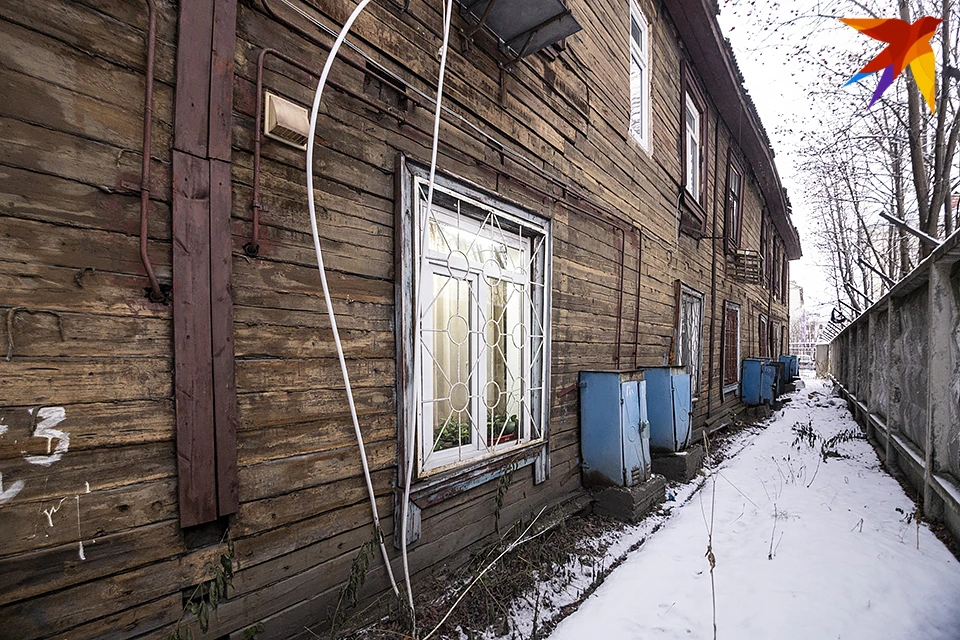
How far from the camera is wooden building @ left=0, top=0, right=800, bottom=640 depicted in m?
1.40

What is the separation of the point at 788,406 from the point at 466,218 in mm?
11852

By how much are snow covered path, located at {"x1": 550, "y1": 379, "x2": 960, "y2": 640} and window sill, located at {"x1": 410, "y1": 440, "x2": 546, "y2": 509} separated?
0.91 metres

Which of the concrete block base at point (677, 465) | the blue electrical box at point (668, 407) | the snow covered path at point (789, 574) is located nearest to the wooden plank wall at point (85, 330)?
the snow covered path at point (789, 574)

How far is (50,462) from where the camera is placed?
4.57 feet

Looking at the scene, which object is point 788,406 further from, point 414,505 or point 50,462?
point 50,462

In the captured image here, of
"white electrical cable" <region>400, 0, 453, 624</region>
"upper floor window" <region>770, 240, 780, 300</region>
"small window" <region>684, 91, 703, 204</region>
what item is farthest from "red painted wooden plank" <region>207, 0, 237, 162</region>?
"upper floor window" <region>770, 240, 780, 300</region>

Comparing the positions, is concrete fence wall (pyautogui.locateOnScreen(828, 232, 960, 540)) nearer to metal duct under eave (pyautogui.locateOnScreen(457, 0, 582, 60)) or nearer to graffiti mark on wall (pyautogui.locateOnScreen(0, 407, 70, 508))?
metal duct under eave (pyautogui.locateOnScreen(457, 0, 582, 60))

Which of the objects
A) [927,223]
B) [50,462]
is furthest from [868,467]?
[50,462]

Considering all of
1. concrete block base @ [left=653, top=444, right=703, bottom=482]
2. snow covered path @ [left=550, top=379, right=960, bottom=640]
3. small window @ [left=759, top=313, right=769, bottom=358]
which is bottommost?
snow covered path @ [left=550, top=379, right=960, bottom=640]

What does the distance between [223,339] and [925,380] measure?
5.47 meters

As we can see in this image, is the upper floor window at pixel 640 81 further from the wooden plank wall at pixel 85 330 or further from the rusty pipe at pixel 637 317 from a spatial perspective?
the wooden plank wall at pixel 85 330

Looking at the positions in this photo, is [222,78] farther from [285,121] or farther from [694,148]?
[694,148]

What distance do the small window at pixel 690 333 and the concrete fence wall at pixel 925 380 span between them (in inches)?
87.7

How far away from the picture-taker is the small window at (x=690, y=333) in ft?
21.7
